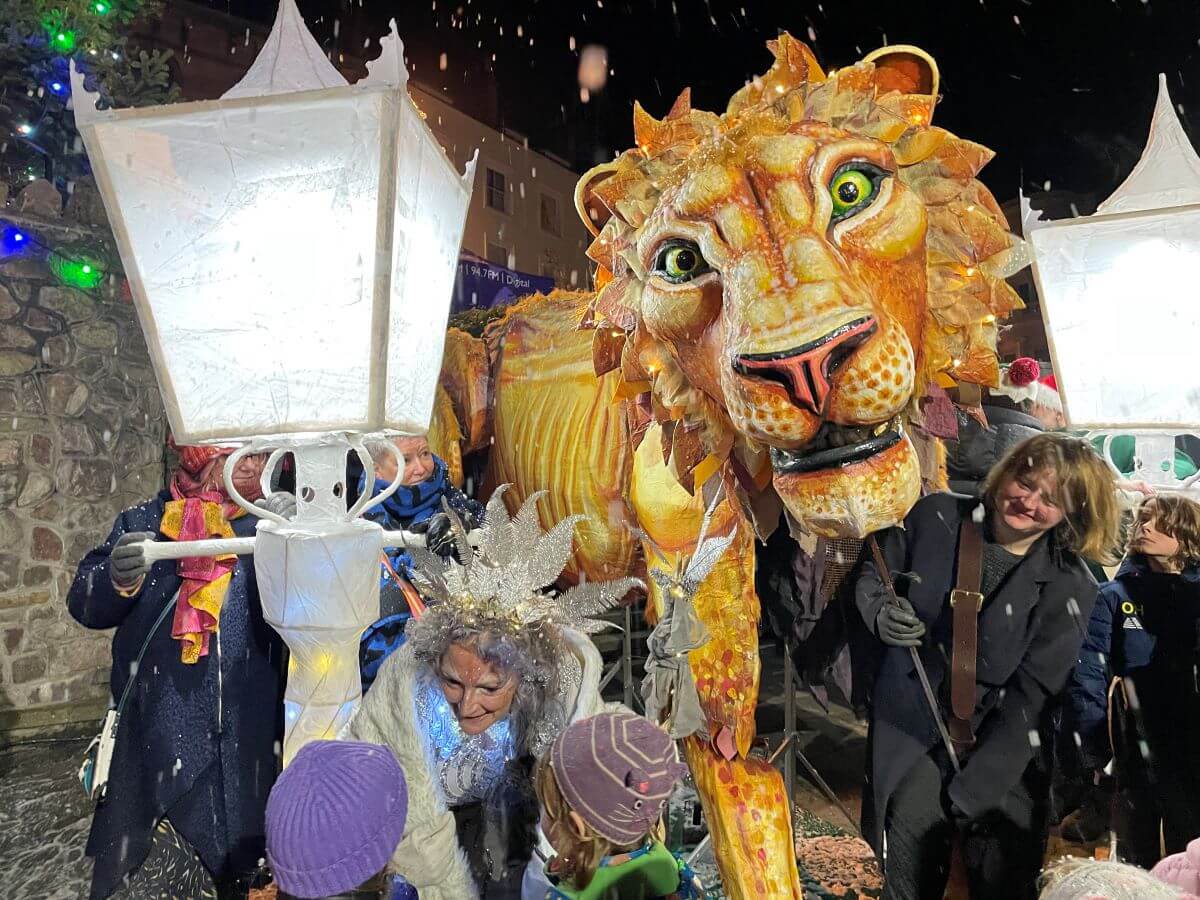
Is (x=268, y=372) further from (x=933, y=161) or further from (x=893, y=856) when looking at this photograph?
(x=893, y=856)

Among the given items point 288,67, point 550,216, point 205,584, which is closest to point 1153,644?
point 288,67

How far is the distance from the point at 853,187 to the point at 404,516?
1805mm

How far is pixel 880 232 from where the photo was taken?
4.47ft

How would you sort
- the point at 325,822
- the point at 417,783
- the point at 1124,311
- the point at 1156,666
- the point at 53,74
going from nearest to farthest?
the point at 325,822
the point at 417,783
the point at 1124,311
the point at 1156,666
the point at 53,74

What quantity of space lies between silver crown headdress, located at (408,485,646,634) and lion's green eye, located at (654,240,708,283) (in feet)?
2.00

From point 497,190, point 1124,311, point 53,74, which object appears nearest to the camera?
Result: point 1124,311

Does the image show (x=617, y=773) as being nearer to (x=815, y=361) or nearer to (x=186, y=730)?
(x=815, y=361)

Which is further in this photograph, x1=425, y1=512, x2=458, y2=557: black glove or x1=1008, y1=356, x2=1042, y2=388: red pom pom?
x1=1008, y1=356, x2=1042, y2=388: red pom pom

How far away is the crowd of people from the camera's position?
56.6 inches

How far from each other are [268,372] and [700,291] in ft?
2.58

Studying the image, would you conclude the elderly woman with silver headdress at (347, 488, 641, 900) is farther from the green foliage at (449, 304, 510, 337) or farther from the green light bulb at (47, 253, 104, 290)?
the green light bulb at (47, 253, 104, 290)

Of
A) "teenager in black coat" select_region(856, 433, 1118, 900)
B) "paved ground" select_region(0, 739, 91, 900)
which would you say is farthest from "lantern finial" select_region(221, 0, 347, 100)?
"paved ground" select_region(0, 739, 91, 900)

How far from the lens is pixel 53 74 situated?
4.96 m

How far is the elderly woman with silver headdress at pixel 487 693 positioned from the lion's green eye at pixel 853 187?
890 millimetres
